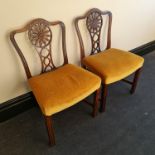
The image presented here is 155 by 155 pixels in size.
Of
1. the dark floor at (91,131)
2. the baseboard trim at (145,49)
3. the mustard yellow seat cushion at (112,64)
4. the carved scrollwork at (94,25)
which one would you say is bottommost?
the dark floor at (91,131)

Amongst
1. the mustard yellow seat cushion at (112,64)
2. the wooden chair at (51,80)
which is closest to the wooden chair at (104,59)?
the mustard yellow seat cushion at (112,64)

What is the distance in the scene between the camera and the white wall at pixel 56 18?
4.60ft

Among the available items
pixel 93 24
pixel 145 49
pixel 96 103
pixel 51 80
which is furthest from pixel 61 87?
pixel 145 49

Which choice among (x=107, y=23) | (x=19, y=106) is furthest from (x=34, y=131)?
(x=107, y=23)

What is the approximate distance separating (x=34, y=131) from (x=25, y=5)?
Answer: 1040 millimetres

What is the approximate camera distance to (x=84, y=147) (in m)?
1.48

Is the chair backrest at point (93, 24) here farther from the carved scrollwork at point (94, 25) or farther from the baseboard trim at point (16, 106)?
the baseboard trim at point (16, 106)

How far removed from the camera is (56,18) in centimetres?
162

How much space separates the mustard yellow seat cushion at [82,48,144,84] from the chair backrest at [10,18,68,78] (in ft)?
0.93

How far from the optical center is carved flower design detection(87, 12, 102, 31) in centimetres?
178

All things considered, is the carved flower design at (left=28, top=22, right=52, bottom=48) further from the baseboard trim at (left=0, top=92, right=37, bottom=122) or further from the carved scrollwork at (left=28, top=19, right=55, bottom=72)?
the baseboard trim at (left=0, top=92, right=37, bottom=122)

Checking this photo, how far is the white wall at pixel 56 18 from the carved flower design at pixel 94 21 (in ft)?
0.29

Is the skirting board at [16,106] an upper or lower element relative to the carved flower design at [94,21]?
lower

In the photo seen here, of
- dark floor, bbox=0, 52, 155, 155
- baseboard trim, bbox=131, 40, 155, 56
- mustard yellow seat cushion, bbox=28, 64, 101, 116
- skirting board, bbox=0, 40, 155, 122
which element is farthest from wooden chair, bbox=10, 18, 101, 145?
baseboard trim, bbox=131, 40, 155, 56
